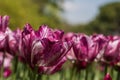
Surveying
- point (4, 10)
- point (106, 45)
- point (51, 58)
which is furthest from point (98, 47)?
point (4, 10)

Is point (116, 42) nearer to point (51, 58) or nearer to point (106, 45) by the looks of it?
point (106, 45)

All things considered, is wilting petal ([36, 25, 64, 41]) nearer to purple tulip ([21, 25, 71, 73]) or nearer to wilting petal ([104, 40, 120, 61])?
purple tulip ([21, 25, 71, 73])

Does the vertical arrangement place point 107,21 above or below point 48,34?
above

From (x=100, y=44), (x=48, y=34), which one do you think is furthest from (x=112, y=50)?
(x=48, y=34)

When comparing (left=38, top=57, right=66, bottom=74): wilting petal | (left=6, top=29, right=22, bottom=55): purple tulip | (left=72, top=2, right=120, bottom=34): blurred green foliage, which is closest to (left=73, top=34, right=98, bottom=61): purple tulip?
(left=6, top=29, right=22, bottom=55): purple tulip

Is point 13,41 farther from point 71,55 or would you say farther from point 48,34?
point 48,34

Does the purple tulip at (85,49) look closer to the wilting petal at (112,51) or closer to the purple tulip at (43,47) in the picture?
the wilting petal at (112,51)

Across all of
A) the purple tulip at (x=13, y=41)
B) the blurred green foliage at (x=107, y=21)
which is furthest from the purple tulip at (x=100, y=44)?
the blurred green foliage at (x=107, y=21)
